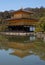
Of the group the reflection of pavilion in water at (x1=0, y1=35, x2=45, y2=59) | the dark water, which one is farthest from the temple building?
the dark water

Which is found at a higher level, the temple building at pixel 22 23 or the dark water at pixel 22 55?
the dark water at pixel 22 55

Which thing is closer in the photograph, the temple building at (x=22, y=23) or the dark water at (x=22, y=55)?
the dark water at (x=22, y=55)

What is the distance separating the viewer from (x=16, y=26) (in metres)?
39.8

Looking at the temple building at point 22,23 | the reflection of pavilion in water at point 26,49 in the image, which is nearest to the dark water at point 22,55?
the reflection of pavilion in water at point 26,49

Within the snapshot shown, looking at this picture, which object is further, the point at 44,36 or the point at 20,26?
the point at 20,26

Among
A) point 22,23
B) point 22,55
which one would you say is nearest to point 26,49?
point 22,55

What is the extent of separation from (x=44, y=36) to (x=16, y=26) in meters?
17.1

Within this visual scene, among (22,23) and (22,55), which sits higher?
(22,55)

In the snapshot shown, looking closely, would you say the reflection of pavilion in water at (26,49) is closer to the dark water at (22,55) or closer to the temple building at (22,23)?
the dark water at (22,55)

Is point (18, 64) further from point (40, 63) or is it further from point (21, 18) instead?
point (21, 18)

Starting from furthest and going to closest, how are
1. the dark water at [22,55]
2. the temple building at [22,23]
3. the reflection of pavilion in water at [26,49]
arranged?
the temple building at [22,23] < the reflection of pavilion in water at [26,49] < the dark water at [22,55]

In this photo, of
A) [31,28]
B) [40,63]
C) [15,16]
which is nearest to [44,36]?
[40,63]

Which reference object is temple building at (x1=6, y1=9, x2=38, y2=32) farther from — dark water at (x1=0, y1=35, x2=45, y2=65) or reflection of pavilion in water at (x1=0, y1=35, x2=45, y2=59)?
dark water at (x1=0, y1=35, x2=45, y2=65)

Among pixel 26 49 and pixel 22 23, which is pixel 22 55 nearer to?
pixel 26 49
